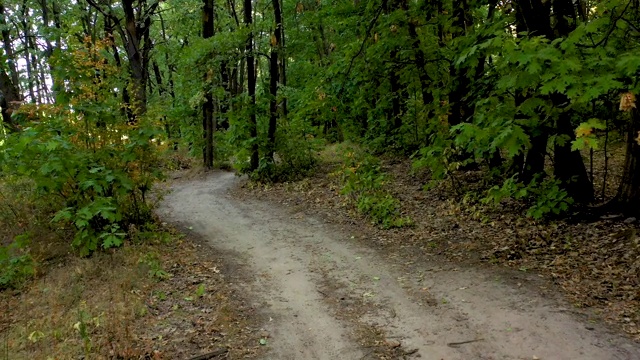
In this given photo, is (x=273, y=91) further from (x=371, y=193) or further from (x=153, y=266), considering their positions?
(x=153, y=266)

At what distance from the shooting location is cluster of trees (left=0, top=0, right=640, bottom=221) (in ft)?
17.5

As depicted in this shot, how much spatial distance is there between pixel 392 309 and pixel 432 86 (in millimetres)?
6941

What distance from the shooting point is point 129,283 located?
6.51 meters

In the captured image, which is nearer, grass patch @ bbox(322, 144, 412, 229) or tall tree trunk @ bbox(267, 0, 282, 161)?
grass patch @ bbox(322, 144, 412, 229)

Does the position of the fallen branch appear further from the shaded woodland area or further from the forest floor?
the shaded woodland area

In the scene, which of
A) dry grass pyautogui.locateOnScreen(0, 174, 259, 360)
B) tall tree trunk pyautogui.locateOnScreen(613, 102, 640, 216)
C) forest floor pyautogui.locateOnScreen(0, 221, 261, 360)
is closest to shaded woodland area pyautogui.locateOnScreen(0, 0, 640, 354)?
tall tree trunk pyautogui.locateOnScreen(613, 102, 640, 216)

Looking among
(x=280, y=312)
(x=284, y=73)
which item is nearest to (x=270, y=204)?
(x=280, y=312)

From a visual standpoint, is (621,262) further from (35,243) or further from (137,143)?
(35,243)

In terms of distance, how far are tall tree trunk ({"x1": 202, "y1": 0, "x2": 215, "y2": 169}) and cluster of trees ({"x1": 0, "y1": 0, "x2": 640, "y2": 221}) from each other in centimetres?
7

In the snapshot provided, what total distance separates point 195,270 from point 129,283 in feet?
3.56

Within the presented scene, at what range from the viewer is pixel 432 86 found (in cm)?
1088

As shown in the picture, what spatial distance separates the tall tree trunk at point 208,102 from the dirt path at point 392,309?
26.1 feet

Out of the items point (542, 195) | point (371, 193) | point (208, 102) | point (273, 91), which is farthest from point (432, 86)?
point (208, 102)

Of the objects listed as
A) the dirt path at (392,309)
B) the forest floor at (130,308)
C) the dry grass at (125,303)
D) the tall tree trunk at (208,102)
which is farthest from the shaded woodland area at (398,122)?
the dirt path at (392,309)
